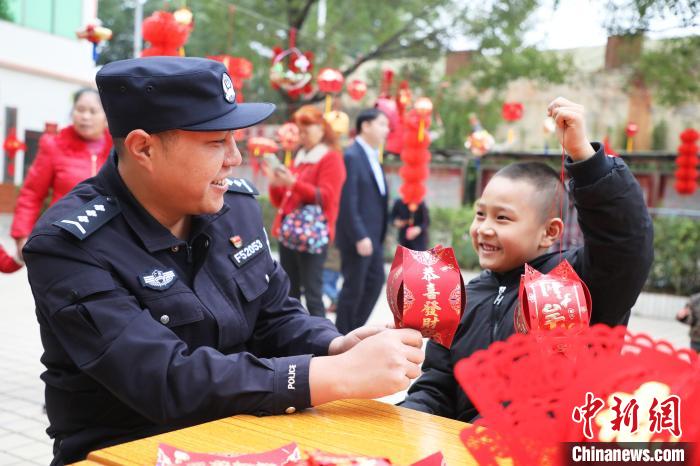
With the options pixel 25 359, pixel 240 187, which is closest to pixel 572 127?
pixel 240 187

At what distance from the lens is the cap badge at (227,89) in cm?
172

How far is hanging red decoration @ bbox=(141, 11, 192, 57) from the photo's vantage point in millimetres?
5255

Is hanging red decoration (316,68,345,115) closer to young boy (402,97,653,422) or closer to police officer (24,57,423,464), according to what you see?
young boy (402,97,653,422)

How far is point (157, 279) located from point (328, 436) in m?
0.54

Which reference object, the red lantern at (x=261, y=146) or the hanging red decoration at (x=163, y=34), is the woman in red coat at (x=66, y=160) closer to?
the hanging red decoration at (x=163, y=34)

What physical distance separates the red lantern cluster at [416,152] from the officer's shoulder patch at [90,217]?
6.03 metres

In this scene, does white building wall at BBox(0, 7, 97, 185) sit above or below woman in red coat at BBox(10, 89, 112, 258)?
above

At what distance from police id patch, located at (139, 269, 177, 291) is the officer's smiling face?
0.17 metres

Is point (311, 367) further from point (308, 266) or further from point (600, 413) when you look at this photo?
point (308, 266)

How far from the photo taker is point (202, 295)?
174cm

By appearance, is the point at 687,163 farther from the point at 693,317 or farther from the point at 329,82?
the point at 693,317

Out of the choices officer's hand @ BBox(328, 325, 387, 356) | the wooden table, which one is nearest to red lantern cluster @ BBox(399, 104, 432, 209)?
officer's hand @ BBox(328, 325, 387, 356)

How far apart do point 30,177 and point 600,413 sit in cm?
401

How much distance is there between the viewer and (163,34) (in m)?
5.29
